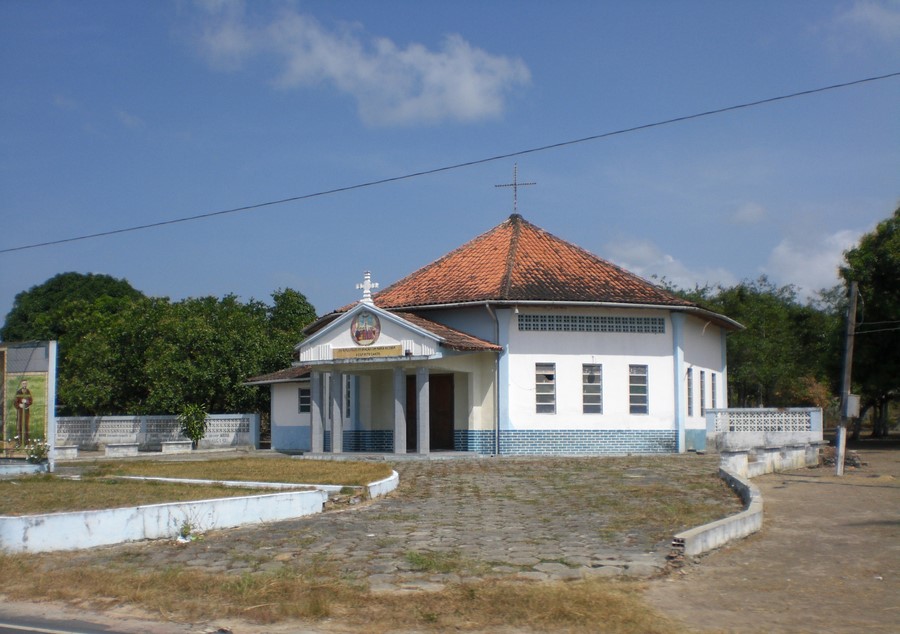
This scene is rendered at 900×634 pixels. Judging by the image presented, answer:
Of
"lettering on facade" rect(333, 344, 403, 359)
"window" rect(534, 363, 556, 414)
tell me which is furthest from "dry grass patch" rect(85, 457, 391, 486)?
"window" rect(534, 363, 556, 414)

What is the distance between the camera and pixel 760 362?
1726 inches

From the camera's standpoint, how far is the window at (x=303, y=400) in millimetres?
29078

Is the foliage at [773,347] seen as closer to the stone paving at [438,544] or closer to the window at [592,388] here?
the window at [592,388]

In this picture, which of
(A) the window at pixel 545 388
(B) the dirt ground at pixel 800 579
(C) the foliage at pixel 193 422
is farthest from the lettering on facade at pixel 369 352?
(B) the dirt ground at pixel 800 579

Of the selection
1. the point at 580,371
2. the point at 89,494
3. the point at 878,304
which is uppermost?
the point at 878,304

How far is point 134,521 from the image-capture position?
34.3ft

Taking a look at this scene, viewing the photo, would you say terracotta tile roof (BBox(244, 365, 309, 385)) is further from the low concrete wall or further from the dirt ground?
the dirt ground

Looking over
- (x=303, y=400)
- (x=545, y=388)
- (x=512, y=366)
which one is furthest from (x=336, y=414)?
(x=545, y=388)

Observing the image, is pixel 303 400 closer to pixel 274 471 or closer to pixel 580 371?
pixel 580 371

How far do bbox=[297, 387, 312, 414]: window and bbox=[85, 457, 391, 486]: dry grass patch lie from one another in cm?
719

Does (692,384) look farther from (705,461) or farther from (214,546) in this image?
(214,546)

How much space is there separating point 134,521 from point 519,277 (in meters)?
16.0

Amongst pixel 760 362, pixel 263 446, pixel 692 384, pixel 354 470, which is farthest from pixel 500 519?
pixel 760 362

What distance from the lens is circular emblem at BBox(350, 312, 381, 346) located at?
75.9 feet
